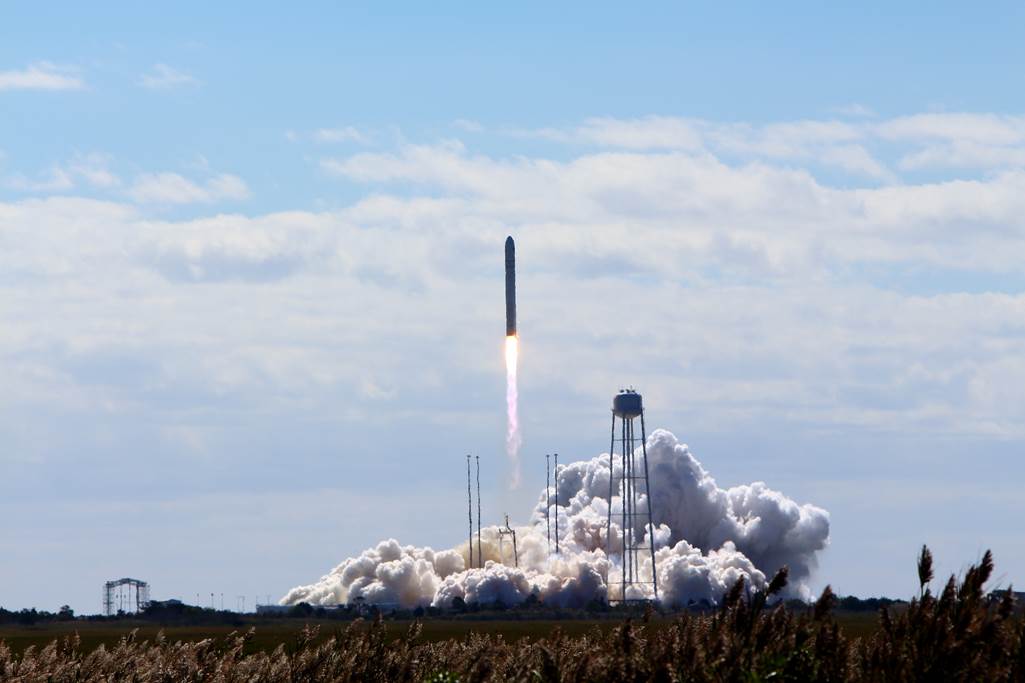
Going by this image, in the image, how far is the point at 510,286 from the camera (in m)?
147

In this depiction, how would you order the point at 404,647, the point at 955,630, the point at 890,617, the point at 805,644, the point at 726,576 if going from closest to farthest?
the point at 955,630, the point at 890,617, the point at 805,644, the point at 404,647, the point at 726,576

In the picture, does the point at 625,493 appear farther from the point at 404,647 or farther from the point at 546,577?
the point at 404,647

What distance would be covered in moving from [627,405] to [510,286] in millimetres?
24318

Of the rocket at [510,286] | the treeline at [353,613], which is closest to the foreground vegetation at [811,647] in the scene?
the rocket at [510,286]

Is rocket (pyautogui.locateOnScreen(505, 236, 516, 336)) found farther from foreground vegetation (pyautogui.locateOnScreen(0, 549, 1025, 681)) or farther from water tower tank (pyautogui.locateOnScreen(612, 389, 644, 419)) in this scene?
foreground vegetation (pyautogui.locateOnScreen(0, 549, 1025, 681))

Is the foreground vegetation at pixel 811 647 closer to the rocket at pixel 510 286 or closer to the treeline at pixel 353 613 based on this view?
the rocket at pixel 510 286

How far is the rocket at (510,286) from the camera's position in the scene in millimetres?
146375

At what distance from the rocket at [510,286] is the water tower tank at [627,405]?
2298 cm

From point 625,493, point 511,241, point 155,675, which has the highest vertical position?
point 511,241

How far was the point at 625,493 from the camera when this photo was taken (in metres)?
188

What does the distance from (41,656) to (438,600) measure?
160162mm

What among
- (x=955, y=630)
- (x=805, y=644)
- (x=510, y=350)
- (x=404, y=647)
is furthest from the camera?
(x=510, y=350)

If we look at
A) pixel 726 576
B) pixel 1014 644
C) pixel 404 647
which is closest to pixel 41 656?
pixel 404 647

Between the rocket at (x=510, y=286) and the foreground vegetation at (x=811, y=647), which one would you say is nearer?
the foreground vegetation at (x=811, y=647)
